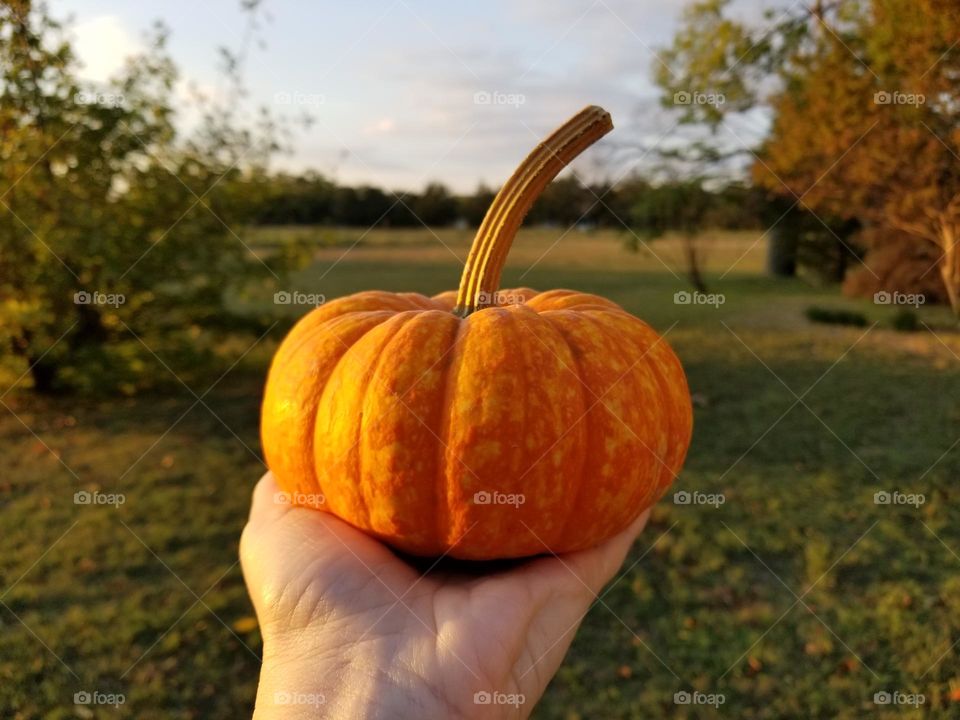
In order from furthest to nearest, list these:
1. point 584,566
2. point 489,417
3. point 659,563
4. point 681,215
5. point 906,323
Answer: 1. point 681,215
2. point 906,323
3. point 659,563
4. point 584,566
5. point 489,417

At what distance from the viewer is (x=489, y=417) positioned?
2.25 meters

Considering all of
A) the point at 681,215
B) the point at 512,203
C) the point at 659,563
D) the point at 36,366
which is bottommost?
the point at 659,563

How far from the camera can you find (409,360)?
2357 millimetres

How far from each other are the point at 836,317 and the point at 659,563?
10208mm

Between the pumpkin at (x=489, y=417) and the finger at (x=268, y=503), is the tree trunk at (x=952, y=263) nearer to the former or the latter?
the pumpkin at (x=489, y=417)

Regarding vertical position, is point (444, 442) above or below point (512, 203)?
below

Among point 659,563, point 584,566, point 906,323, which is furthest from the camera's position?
point 906,323

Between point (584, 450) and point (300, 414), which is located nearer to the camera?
point (584, 450)

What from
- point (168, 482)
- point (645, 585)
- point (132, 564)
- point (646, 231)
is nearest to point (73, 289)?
point (168, 482)

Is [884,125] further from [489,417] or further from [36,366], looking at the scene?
[36,366]

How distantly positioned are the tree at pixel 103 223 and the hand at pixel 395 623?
6105mm

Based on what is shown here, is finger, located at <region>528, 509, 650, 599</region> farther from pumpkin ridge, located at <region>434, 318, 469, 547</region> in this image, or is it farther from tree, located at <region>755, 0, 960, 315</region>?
tree, located at <region>755, 0, 960, 315</region>

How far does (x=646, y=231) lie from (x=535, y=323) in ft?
54.3

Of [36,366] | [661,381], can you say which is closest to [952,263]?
[661,381]
